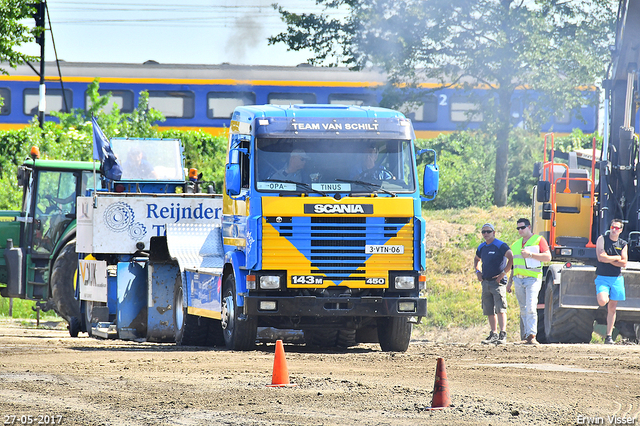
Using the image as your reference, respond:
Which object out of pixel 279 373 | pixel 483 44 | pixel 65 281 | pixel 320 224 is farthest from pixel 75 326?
pixel 483 44

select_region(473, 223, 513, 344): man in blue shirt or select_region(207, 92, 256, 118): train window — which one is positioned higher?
select_region(207, 92, 256, 118): train window

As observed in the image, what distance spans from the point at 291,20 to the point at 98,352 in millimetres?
15464

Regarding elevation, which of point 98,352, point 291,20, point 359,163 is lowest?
point 98,352

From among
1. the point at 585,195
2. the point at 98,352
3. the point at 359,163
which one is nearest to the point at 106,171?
the point at 98,352

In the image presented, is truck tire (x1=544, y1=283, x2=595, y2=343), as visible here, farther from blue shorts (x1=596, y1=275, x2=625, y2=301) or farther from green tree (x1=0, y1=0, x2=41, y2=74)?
green tree (x1=0, y1=0, x2=41, y2=74)

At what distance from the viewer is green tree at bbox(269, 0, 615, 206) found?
24.8 meters

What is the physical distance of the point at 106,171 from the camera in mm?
16125

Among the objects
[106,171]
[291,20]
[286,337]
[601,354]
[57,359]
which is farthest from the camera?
[291,20]

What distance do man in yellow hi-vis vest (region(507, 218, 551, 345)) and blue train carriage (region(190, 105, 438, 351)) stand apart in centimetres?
330

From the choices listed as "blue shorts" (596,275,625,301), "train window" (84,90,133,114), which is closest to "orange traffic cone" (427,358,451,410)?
"blue shorts" (596,275,625,301)

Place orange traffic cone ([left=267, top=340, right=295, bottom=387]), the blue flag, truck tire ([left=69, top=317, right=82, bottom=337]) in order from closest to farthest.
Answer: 1. orange traffic cone ([left=267, top=340, right=295, bottom=387])
2. truck tire ([left=69, top=317, right=82, bottom=337])
3. the blue flag

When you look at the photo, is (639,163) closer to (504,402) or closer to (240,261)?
(240,261)

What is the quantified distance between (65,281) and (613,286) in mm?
8401

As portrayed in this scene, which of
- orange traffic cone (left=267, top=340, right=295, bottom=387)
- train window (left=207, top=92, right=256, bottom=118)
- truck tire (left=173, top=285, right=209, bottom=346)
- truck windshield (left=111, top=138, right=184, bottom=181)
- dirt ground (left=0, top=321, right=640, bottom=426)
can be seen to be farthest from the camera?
train window (left=207, top=92, right=256, bottom=118)
